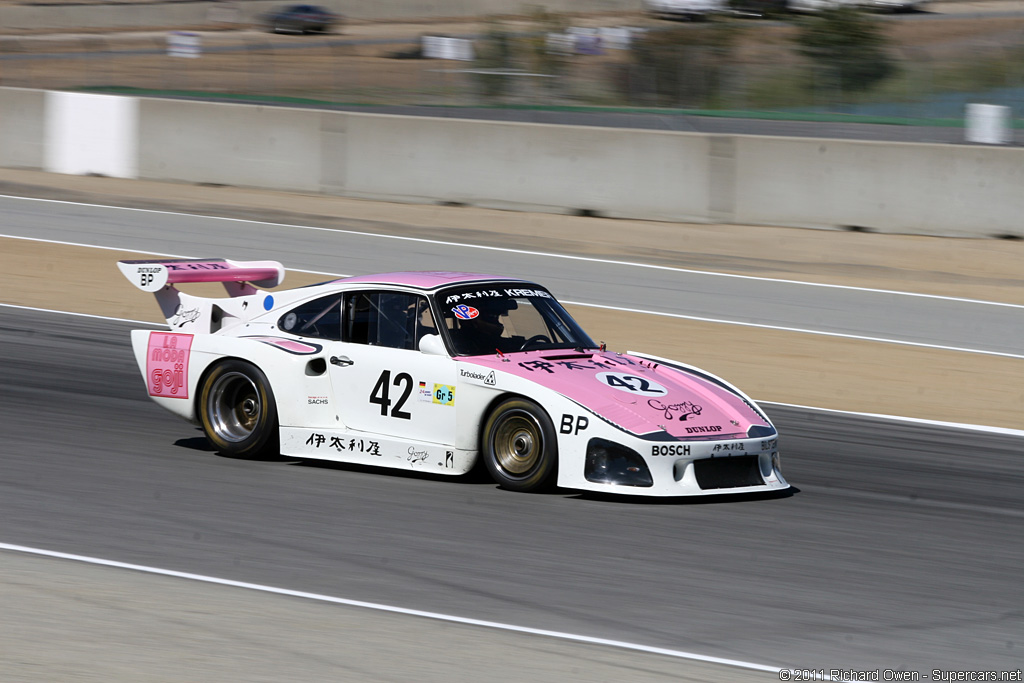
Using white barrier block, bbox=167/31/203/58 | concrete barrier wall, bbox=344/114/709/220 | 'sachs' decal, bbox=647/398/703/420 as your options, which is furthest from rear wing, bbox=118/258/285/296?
white barrier block, bbox=167/31/203/58

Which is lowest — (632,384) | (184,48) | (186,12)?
(632,384)

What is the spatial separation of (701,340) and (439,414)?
692 centimetres

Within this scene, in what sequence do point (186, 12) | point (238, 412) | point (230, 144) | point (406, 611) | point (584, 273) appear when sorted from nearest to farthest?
point (406, 611) < point (238, 412) < point (584, 273) < point (230, 144) < point (186, 12)

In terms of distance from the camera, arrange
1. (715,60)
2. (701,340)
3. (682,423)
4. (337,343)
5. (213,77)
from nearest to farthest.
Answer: (682,423)
(337,343)
(701,340)
(715,60)
(213,77)

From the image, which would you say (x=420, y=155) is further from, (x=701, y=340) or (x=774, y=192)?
(x=701, y=340)

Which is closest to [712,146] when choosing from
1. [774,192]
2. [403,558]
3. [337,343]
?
[774,192]

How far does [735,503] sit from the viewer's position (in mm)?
8125

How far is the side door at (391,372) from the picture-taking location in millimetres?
8289

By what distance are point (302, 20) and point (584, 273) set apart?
47.5m

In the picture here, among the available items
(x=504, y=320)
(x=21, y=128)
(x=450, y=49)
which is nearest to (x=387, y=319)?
(x=504, y=320)

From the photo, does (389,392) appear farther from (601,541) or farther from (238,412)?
(601,541)

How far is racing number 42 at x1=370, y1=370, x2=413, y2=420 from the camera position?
8.39m

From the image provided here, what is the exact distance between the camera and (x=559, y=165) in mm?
22125

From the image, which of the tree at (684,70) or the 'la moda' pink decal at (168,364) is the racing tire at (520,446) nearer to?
the 'la moda' pink decal at (168,364)
